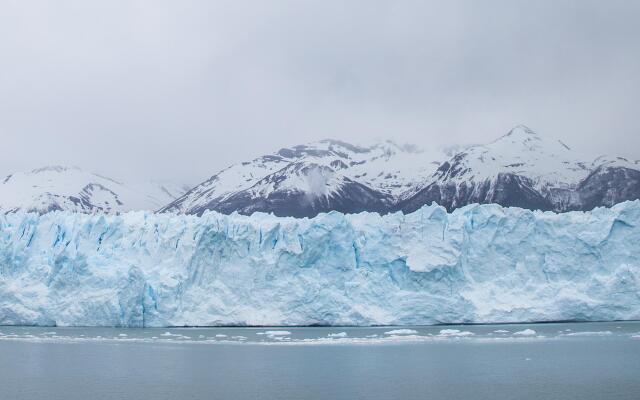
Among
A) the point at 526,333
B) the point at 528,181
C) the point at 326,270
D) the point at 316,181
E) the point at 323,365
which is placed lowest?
the point at 323,365

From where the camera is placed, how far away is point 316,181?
284 ft

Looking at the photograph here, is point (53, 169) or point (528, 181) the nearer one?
point (528, 181)

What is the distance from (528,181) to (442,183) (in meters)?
9.15

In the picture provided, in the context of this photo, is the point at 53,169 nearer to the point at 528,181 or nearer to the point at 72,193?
the point at 72,193

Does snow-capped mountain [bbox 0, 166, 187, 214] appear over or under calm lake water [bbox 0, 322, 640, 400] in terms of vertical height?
over

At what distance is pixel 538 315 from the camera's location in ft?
97.6

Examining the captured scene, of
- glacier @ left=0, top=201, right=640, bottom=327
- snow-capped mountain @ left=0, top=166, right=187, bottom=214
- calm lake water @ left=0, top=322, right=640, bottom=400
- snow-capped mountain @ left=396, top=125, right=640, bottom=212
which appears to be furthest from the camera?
snow-capped mountain @ left=0, top=166, right=187, bottom=214

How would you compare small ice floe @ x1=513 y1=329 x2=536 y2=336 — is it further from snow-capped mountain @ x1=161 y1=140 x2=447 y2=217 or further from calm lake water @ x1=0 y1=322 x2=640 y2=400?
snow-capped mountain @ x1=161 y1=140 x2=447 y2=217

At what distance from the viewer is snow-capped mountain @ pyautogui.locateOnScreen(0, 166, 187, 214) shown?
118875 mm

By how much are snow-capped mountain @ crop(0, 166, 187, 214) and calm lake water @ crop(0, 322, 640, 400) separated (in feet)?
308

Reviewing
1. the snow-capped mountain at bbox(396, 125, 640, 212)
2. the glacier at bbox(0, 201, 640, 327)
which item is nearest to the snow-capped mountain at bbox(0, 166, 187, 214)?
the snow-capped mountain at bbox(396, 125, 640, 212)

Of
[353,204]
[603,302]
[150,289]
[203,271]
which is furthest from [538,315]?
[353,204]

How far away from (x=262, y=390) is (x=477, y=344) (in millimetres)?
10868

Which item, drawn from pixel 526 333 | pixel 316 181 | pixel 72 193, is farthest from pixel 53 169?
pixel 526 333
